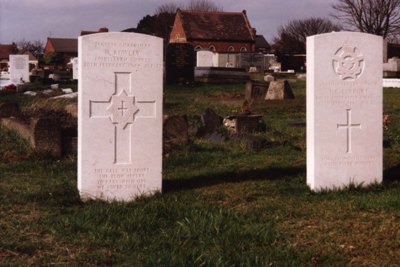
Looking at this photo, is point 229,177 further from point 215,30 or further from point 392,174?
point 215,30

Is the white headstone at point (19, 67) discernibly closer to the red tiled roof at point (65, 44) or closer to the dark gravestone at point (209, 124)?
the dark gravestone at point (209, 124)

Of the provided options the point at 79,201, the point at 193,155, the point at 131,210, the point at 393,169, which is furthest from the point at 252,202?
the point at 193,155

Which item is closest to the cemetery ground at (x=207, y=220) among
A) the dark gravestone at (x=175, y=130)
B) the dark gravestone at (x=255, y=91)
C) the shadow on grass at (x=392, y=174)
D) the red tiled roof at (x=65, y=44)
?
the shadow on grass at (x=392, y=174)

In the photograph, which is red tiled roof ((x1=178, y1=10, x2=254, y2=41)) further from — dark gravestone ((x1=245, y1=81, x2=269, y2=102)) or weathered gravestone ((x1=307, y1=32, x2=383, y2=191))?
weathered gravestone ((x1=307, y1=32, x2=383, y2=191))

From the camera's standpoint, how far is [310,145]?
268 inches

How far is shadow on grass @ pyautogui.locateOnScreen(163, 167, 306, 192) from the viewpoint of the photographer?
7.18 metres

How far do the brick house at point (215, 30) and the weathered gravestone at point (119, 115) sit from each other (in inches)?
2348

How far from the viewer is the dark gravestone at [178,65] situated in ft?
87.8

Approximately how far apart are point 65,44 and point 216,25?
4015 cm

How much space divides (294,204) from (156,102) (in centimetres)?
177

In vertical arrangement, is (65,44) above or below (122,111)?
above

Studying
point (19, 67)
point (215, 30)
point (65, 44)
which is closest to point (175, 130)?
point (19, 67)

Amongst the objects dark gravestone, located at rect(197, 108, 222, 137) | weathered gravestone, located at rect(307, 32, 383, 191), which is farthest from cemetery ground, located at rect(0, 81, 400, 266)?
dark gravestone, located at rect(197, 108, 222, 137)

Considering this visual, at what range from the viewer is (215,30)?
66.6m
